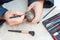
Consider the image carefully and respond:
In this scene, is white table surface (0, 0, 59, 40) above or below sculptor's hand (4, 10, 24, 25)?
below

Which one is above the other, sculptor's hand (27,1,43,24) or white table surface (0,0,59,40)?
sculptor's hand (27,1,43,24)

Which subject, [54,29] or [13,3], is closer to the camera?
[54,29]

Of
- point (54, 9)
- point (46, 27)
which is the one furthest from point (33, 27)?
point (54, 9)

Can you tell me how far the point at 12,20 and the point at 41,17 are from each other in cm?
17

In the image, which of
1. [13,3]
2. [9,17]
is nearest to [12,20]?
[9,17]

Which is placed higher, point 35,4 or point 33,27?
point 35,4

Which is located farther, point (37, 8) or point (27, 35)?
point (37, 8)

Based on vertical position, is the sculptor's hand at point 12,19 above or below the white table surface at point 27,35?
above

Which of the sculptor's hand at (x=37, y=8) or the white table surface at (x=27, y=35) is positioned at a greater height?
the sculptor's hand at (x=37, y=8)

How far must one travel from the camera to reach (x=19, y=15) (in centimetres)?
81

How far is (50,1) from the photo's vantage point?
872 millimetres

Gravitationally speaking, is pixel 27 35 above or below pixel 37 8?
below

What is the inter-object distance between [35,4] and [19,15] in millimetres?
133

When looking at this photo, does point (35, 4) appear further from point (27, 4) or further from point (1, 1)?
point (1, 1)
